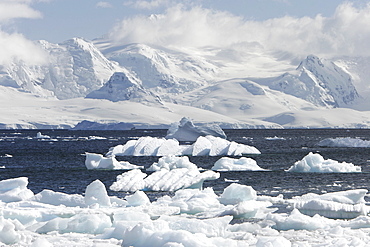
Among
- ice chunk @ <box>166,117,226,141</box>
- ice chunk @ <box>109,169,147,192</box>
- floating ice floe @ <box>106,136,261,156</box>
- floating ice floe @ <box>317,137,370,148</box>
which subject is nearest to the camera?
ice chunk @ <box>109,169,147,192</box>

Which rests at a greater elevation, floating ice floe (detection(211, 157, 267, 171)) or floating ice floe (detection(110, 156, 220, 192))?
floating ice floe (detection(211, 157, 267, 171))

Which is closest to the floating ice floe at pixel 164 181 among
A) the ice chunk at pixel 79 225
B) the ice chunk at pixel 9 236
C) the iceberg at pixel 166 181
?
the iceberg at pixel 166 181

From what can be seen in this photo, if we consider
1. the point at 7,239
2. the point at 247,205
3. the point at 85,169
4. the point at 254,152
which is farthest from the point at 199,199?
the point at 254,152

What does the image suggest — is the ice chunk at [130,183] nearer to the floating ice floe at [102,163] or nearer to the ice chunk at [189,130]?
the floating ice floe at [102,163]

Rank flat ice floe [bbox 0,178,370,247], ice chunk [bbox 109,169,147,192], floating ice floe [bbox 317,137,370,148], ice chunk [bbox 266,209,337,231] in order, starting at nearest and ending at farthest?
flat ice floe [bbox 0,178,370,247]
ice chunk [bbox 266,209,337,231]
ice chunk [bbox 109,169,147,192]
floating ice floe [bbox 317,137,370,148]

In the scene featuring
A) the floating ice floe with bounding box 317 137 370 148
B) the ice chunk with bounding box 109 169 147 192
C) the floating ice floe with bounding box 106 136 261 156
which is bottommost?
the ice chunk with bounding box 109 169 147 192

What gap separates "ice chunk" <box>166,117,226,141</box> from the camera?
276ft

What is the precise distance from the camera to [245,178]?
4062 centimetres

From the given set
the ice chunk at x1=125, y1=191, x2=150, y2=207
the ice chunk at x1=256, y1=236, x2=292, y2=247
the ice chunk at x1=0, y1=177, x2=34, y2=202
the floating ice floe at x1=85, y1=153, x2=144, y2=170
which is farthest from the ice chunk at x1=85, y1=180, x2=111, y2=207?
the floating ice floe at x1=85, y1=153, x2=144, y2=170

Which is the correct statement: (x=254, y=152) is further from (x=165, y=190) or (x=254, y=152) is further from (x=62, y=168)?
(x=165, y=190)

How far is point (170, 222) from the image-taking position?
21.5 m

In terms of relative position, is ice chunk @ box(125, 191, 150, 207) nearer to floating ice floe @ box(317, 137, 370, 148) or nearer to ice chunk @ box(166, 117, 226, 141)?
ice chunk @ box(166, 117, 226, 141)

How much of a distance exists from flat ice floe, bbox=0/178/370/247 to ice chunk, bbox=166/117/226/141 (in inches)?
2182

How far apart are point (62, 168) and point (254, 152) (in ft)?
76.3
